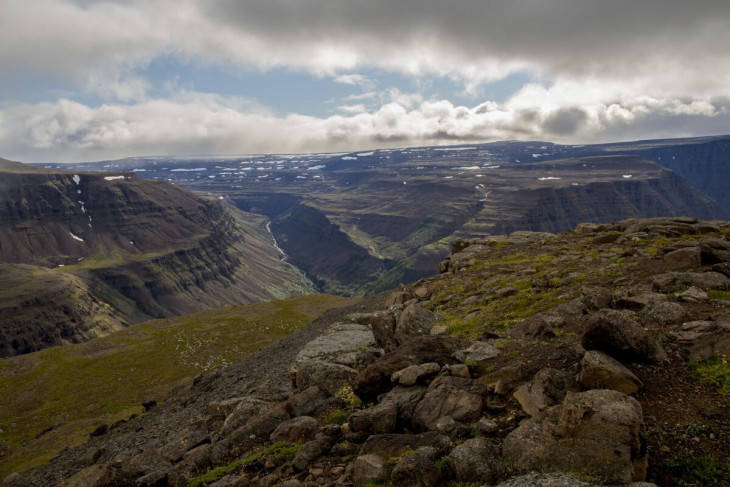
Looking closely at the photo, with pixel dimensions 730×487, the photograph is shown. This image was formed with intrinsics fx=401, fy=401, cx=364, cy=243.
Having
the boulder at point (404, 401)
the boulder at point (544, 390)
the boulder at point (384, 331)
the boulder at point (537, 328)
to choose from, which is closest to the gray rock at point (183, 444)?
the boulder at point (384, 331)

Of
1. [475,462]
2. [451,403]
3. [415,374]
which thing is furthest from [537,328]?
[475,462]

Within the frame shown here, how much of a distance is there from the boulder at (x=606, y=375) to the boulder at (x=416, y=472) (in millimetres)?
6316

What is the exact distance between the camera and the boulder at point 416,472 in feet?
40.1

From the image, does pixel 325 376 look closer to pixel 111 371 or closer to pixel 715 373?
pixel 715 373

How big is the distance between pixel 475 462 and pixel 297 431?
31.5 feet

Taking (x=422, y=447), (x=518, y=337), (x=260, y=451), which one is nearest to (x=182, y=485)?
(x=260, y=451)

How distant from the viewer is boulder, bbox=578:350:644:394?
45.0ft

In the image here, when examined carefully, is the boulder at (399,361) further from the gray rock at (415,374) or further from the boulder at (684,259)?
the boulder at (684,259)

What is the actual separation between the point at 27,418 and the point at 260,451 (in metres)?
90.5

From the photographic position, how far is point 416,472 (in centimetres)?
1238

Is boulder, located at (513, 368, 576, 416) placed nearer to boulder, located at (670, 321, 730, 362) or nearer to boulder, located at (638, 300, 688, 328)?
boulder, located at (670, 321, 730, 362)

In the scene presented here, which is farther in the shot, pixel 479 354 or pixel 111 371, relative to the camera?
pixel 111 371

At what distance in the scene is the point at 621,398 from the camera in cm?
1228

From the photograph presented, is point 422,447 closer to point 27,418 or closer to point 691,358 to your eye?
point 691,358
